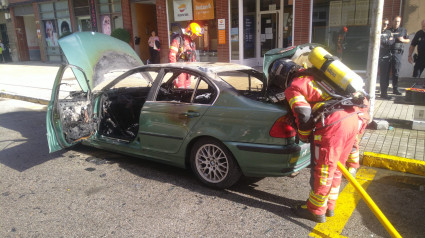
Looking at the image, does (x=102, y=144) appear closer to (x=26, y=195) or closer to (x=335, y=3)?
(x=26, y=195)

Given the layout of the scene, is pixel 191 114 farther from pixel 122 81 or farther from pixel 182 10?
pixel 182 10

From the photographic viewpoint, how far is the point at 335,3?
1057 cm

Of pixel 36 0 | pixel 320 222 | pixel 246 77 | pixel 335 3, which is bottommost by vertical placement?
pixel 320 222

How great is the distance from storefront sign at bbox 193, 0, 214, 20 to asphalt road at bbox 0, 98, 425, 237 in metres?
9.65

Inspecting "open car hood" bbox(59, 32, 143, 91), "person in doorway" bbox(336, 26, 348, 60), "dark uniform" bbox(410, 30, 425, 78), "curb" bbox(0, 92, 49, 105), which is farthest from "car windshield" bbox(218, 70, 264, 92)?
"person in doorway" bbox(336, 26, 348, 60)

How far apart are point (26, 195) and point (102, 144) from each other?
3.90 feet

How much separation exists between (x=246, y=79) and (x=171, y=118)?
138 cm

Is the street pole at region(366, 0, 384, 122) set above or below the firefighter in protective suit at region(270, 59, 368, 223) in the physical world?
above

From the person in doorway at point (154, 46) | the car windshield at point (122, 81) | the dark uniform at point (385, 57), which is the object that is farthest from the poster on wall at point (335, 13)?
the car windshield at point (122, 81)

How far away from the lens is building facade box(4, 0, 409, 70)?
10.5m

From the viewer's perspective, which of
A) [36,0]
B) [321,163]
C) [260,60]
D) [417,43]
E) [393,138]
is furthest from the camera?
[36,0]

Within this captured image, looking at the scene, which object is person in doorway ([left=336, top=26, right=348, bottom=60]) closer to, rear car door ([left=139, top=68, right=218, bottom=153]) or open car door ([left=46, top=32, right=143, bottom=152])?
open car door ([left=46, top=32, right=143, bottom=152])

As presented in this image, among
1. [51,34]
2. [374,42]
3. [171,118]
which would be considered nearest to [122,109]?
[171,118]

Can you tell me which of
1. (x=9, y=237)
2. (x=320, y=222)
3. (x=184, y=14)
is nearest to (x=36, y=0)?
(x=184, y=14)
